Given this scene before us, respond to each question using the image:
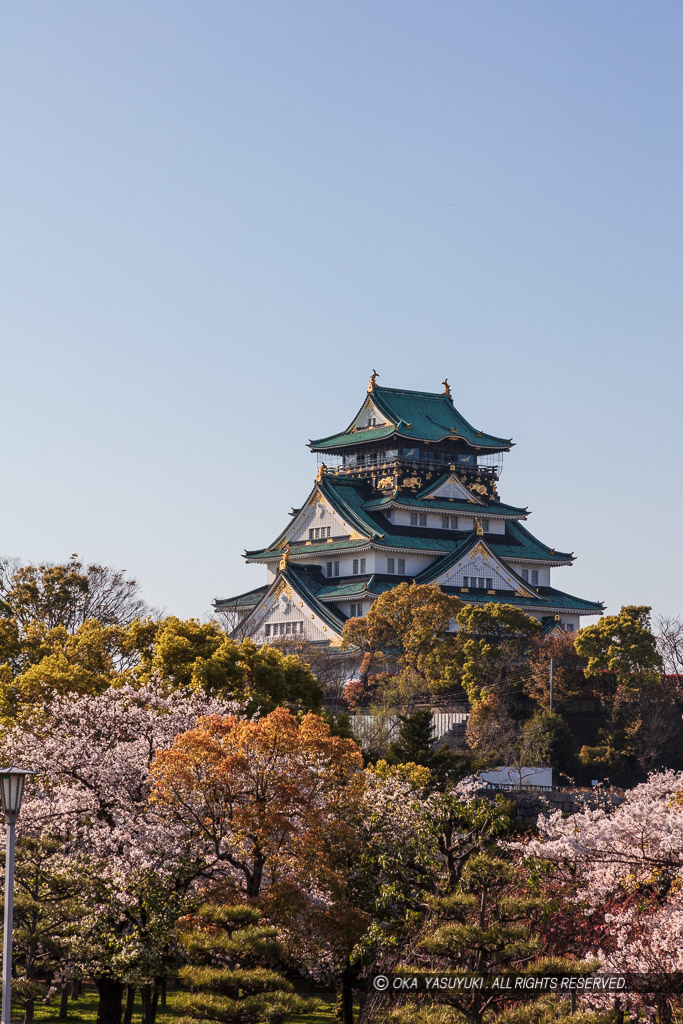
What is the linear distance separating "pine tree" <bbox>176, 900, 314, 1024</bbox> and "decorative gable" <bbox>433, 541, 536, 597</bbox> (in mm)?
54147

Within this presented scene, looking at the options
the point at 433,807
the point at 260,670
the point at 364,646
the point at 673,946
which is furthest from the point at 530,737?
the point at 673,946

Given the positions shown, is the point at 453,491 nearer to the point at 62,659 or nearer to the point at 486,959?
the point at 62,659

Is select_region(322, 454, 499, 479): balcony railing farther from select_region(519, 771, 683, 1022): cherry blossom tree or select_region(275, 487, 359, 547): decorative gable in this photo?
select_region(519, 771, 683, 1022): cherry blossom tree

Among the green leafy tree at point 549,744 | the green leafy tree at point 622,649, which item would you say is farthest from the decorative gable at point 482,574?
the green leafy tree at point 549,744

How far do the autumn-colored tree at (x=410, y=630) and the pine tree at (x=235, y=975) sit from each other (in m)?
37.8

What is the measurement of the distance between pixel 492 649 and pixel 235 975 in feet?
131

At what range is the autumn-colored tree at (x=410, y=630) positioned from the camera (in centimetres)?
6231

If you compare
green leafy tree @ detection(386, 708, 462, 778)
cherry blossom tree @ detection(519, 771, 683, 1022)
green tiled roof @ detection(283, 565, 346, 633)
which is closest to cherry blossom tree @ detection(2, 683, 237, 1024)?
cherry blossom tree @ detection(519, 771, 683, 1022)

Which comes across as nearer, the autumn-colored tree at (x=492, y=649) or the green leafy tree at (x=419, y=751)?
the green leafy tree at (x=419, y=751)

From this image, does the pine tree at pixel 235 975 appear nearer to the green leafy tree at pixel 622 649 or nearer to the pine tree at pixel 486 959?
the pine tree at pixel 486 959

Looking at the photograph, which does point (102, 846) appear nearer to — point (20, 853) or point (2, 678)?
point (20, 853)

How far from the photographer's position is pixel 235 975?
2205 cm

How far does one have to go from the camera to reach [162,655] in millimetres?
36000

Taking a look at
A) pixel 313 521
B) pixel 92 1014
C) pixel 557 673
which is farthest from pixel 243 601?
pixel 92 1014
